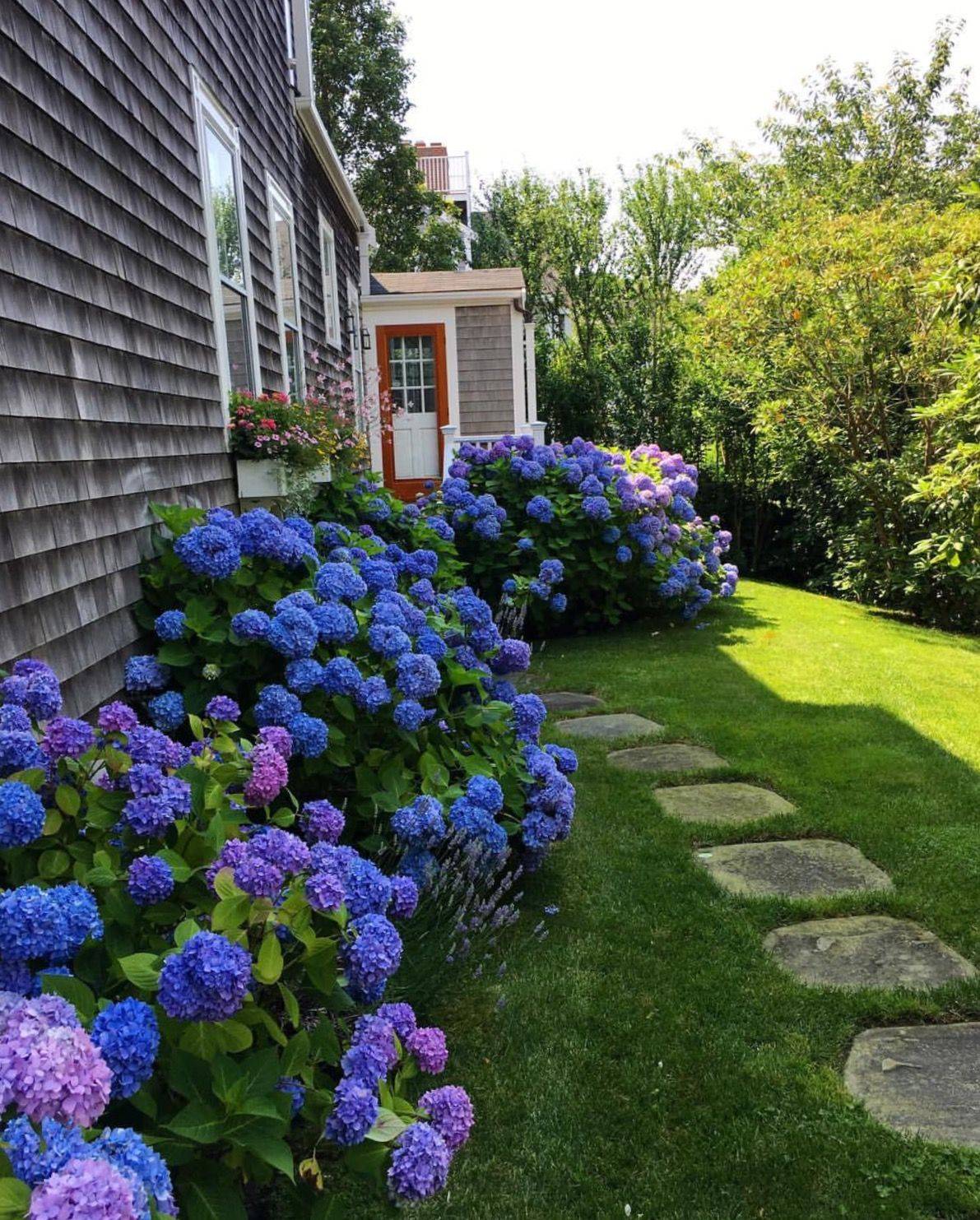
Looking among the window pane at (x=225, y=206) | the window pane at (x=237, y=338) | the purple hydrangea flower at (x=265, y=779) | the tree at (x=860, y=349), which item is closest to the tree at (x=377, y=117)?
the tree at (x=860, y=349)

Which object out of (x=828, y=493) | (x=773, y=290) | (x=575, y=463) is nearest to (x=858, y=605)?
(x=828, y=493)

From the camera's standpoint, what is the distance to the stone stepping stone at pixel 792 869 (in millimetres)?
3154

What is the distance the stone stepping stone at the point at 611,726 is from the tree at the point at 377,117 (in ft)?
58.7

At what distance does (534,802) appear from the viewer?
309cm

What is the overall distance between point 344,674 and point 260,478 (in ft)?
8.60

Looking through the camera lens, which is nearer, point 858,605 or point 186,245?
point 186,245

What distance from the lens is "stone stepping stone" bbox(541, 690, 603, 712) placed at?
17.7ft

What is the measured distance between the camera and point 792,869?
3.31 m

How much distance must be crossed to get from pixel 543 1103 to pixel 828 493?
9546 millimetres

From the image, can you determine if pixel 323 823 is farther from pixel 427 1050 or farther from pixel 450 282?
pixel 450 282

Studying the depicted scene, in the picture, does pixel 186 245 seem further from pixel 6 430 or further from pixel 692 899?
pixel 692 899

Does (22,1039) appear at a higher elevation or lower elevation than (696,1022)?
higher

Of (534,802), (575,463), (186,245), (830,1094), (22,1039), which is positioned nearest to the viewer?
(22,1039)

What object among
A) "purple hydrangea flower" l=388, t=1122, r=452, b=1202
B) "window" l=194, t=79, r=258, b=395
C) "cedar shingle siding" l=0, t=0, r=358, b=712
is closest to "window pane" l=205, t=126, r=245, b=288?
"window" l=194, t=79, r=258, b=395
